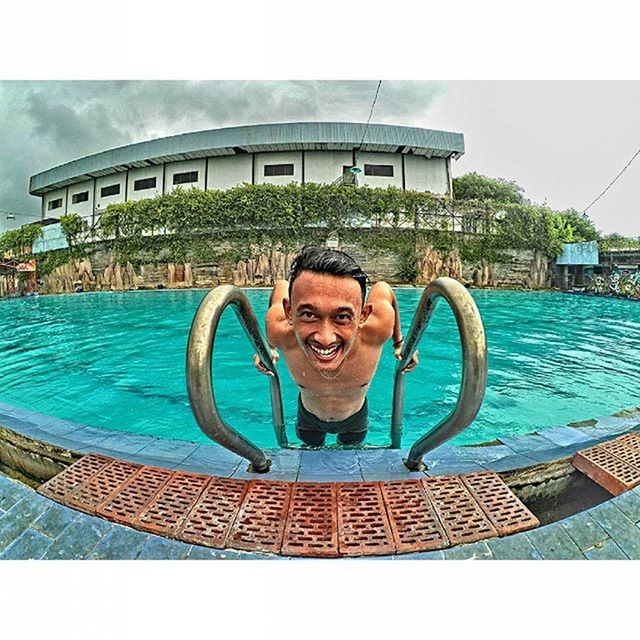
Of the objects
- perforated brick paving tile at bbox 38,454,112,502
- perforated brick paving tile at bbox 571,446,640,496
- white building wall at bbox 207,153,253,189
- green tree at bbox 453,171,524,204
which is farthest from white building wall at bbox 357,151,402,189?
perforated brick paving tile at bbox 38,454,112,502

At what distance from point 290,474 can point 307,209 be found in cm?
128

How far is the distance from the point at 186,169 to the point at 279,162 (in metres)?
0.47

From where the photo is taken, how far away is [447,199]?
2023mm

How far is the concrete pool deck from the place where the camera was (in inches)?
38.7

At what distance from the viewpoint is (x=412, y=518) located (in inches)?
41.6

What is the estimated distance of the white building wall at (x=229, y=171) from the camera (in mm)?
1941

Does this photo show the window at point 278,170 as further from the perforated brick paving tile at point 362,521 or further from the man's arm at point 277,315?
the perforated brick paving tile at point 362,521

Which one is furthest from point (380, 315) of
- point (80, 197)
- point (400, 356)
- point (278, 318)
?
point (80, 197)

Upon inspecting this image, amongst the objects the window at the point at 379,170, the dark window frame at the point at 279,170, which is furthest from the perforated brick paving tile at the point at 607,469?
the dark window frame at the point at 279,170

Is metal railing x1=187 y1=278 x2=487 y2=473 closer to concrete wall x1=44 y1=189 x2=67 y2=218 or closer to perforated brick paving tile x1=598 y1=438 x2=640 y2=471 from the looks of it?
perforated brick paving tile x1=598 y1=438 x2=640 y2=471

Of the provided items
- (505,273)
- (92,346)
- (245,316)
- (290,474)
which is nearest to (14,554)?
(290,474)

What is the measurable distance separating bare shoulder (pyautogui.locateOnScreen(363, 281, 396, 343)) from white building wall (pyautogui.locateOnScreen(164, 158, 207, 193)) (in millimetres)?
1130

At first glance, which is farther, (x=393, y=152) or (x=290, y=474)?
(x=393, y=152)

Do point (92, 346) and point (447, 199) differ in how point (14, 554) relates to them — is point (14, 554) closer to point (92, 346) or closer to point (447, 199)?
point (447, 199)
